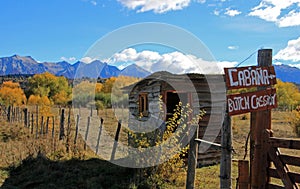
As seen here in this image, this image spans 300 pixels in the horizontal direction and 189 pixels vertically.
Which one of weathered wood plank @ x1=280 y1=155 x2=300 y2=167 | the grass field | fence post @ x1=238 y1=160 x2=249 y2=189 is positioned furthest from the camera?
the grass field

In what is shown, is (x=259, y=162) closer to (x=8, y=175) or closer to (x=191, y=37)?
(x=191, y=37)

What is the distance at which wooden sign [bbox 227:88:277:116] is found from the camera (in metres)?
3.73

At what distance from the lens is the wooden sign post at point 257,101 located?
3757 mm

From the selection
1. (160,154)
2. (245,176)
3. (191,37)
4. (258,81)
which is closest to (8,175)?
(160,154)

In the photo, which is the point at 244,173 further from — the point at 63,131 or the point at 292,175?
the point at 63,131

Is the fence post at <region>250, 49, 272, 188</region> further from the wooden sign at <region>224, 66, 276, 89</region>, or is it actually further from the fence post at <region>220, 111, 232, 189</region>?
the fence post at <region>220, 111, 232, 189</region>

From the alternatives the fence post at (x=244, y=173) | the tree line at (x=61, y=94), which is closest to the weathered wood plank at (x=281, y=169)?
the fence post at (x=244, y=173)

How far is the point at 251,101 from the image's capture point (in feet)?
12.7

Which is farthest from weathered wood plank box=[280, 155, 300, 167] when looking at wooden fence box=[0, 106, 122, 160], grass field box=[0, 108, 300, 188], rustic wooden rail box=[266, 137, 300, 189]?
wooden fence box=[0, 106, 122, 160]

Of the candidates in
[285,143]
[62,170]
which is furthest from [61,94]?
[285,143]

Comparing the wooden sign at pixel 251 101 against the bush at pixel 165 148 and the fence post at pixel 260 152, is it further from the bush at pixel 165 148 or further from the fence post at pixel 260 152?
the bush at pixel 165 148

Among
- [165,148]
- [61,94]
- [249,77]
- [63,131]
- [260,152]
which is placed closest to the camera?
[249,77]

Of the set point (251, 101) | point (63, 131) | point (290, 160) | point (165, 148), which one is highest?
point (251, 101)

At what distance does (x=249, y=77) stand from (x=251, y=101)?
299 mm
